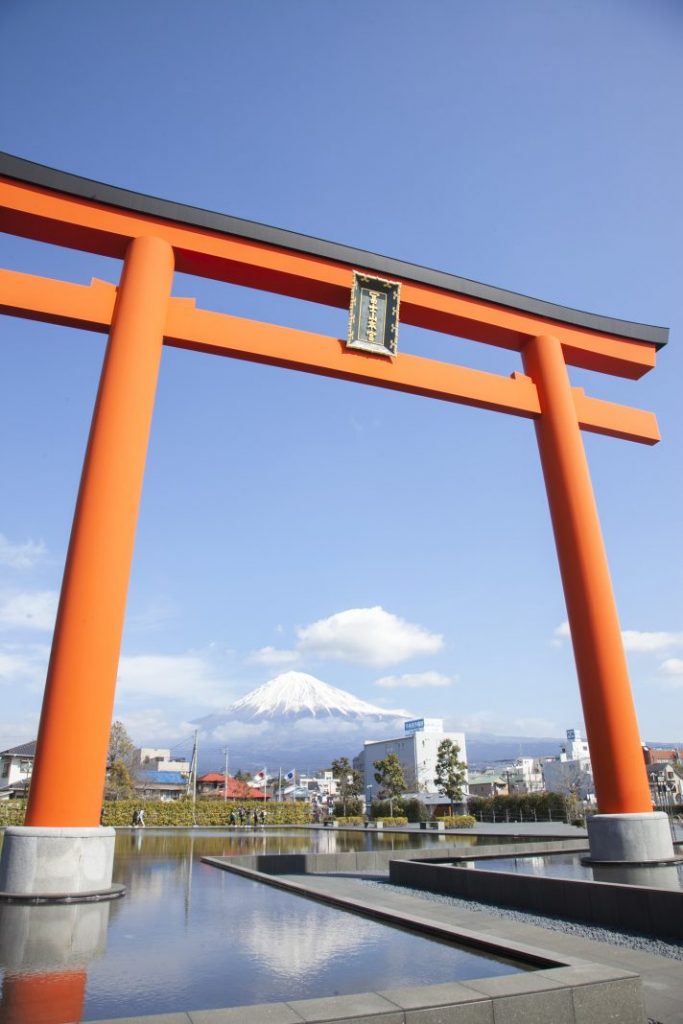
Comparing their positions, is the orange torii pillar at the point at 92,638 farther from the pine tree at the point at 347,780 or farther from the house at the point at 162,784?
the house at the point at 162,784

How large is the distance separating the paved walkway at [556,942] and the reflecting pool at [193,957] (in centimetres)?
51

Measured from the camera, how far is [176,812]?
25938mm

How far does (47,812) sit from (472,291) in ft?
28.1

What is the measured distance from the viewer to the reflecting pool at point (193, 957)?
2793 mm

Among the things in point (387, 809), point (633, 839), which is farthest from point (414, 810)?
point (633, 839)

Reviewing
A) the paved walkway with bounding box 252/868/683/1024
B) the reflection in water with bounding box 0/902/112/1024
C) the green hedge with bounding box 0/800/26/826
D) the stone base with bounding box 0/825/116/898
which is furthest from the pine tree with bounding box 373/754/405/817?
the reflection in water with bounding box 0/902/112/1024

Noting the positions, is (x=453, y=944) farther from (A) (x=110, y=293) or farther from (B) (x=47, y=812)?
(A) (x=110, y=293)

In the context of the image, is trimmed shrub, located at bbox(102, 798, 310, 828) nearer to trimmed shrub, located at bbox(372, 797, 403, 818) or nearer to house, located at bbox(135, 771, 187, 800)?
trimmed shrub, located at bbox(372, 797, 403, 818)

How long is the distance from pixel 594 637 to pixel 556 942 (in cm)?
426

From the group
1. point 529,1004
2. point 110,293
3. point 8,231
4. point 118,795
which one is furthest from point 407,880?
point 118,795

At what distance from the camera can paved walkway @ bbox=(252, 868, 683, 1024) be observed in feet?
11.0

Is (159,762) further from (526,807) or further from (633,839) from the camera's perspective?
(633,839)

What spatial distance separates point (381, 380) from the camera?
884 centimetres

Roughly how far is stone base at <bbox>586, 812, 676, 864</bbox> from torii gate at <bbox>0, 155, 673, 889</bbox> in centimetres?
3
